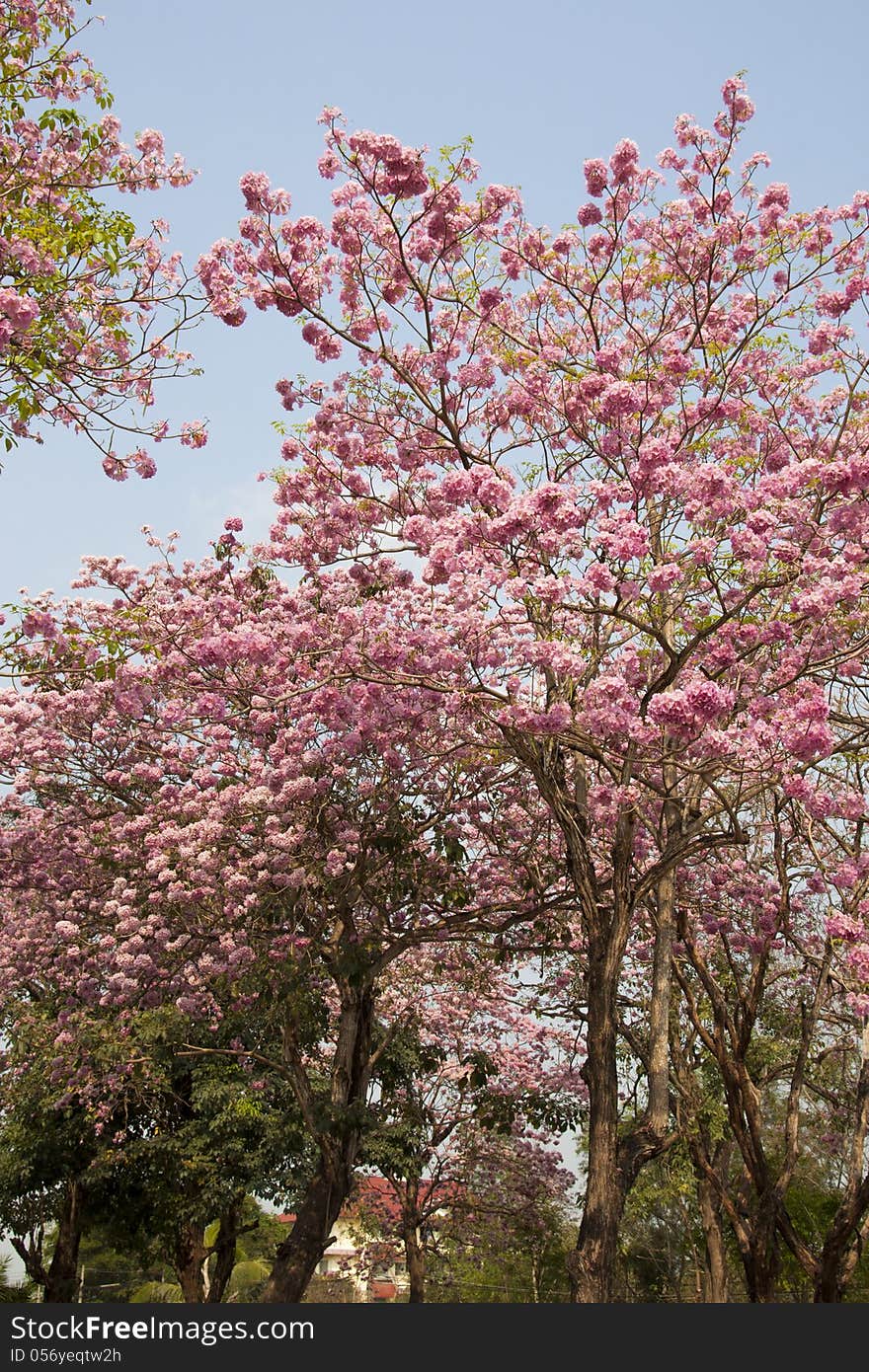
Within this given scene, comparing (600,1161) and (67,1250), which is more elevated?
(600,1161)

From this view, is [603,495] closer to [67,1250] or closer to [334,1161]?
[334,1161]

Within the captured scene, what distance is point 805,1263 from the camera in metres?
11.0

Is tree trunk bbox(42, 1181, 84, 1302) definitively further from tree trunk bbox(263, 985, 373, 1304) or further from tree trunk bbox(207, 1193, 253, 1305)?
tree trunk bbox(263, 985, 373, 1304)

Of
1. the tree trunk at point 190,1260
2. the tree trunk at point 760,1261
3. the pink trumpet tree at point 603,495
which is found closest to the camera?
the pink trumpet tree at point 603,495

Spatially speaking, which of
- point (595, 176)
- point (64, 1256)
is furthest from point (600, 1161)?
point (64, 1256)

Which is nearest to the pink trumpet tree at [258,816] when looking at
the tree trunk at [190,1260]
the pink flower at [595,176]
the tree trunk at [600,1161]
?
the tree trunk at [600,1161]

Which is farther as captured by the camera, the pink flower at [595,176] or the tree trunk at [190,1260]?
the tree trunk at [190,1260]

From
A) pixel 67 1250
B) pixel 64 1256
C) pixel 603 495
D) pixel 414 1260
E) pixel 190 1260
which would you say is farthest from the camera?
pixel 190 1260

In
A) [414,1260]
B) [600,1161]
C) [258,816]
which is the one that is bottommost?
[414,1260]

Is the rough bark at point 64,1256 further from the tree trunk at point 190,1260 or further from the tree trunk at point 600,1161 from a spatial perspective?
the tree trunk at point 600,1161

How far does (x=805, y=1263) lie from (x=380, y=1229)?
1335cm

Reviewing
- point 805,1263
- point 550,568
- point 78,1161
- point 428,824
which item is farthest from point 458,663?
point 78,1161

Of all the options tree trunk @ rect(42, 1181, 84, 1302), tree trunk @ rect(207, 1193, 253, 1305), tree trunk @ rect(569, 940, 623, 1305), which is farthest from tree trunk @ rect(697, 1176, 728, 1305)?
tree trunk @ rect(42, 1181, 84, 1302)

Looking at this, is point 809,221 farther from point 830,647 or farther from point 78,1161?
point 78,1161
